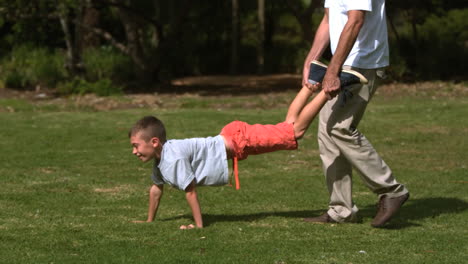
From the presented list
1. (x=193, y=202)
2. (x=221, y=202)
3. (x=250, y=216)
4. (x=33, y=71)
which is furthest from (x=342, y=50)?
(x=33, y=71)

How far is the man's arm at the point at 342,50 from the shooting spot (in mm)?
5785

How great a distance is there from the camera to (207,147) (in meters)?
6.39

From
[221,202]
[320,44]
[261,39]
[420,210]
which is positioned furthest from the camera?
[261,39]

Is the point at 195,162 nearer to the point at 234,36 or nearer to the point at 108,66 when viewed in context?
the point at 108,66

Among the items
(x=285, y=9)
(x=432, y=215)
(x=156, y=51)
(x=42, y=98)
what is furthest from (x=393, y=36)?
(x=432, y=215)

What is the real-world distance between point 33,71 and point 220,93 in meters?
4.66

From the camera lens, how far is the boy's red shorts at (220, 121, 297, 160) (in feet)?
20.7

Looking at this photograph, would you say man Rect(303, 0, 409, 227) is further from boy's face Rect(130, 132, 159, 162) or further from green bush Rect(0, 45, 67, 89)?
green bush Rect(0, 45, 67, 89)

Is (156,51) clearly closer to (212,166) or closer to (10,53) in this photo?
(10,53)

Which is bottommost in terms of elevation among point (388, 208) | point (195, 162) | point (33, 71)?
point (33, 71)

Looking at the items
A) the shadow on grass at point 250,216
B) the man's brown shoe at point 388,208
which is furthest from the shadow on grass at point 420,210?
the shadow on grass at point 250,216

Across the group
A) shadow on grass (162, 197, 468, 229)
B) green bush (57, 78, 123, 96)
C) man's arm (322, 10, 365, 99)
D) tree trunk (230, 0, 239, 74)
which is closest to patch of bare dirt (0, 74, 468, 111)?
green bush (57, 78, 123, 96)

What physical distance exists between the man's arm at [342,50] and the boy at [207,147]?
30cm

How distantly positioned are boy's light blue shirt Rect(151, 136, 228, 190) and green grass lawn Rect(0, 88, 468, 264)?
0.37 meters
